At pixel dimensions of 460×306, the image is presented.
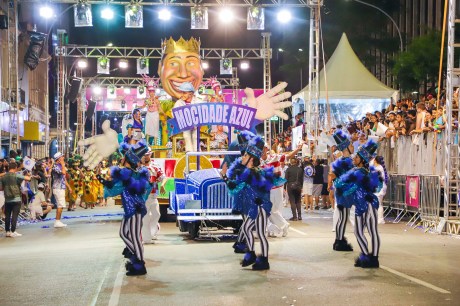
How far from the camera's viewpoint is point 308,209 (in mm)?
27656

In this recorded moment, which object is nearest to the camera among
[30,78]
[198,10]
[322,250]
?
[322,250]

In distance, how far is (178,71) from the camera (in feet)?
75.8

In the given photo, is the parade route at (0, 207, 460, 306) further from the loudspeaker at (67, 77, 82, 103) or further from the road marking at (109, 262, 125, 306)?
the loudspeaker at (67, 77, 82, 103)

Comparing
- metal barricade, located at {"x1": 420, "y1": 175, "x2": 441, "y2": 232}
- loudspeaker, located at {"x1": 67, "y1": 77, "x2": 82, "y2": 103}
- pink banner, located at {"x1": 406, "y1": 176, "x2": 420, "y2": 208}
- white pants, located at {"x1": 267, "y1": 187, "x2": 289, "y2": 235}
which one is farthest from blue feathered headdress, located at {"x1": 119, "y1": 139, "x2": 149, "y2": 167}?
loudspeaker, located at {"x1": 67, "y1": 77, "x2": 82, "y2": 103}

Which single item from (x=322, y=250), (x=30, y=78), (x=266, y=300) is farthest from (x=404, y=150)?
(x=30, y=78)

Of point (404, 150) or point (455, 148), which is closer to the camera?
point (455, 148)

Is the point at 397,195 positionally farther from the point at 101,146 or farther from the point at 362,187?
the point at 362,187

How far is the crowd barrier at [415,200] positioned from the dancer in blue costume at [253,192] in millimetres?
7284

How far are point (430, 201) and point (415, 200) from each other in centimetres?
142

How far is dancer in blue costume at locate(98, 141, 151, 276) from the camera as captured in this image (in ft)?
35.0

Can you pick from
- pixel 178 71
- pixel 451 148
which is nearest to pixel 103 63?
pixel 178 71

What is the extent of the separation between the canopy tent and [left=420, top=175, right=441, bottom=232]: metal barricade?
39.7ft

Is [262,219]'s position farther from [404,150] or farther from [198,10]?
[198,10]

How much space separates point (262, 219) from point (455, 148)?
7.73 metres
